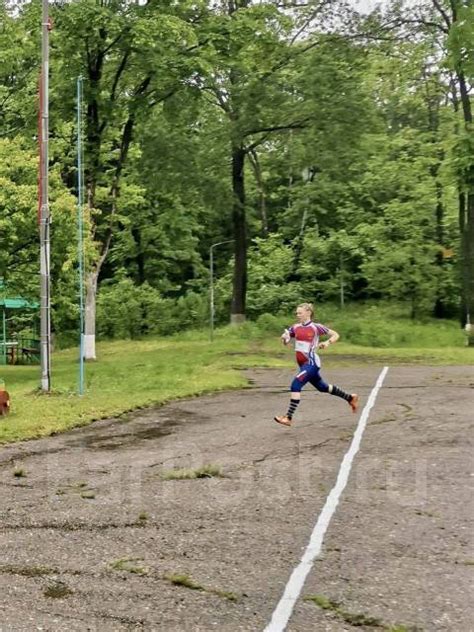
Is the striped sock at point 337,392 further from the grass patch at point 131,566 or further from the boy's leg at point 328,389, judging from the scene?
the grass patch at point 131,566

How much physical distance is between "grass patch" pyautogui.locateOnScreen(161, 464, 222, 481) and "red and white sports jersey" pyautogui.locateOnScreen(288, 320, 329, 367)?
10.0 ft

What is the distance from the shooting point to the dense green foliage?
896 inches

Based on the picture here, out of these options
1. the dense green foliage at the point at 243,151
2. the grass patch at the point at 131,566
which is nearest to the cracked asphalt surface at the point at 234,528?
the grass patch at the point at 131,566

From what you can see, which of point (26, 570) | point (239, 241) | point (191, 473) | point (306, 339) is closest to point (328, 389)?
point (306, 339)

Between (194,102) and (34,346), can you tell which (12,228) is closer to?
(194,102)

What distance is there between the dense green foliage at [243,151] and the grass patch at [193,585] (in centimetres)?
1562

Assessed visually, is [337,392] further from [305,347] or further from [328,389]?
[305,347]

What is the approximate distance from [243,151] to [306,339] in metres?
23.9

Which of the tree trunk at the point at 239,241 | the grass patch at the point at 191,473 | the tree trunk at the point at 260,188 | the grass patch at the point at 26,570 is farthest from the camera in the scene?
the tree trunk at the point at 260,188

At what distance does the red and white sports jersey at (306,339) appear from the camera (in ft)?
34.8

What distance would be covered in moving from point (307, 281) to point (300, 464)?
34.1 metres

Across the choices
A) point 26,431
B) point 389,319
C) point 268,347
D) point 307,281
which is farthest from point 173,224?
point 26,431

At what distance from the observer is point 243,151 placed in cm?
3347

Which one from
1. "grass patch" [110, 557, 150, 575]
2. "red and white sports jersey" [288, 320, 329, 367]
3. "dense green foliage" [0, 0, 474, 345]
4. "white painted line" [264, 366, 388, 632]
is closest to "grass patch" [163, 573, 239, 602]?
"grass patch" [110, 557, 150, 575]
